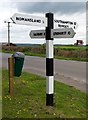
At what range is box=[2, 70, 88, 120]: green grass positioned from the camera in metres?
6.89

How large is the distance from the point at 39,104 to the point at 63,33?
163 cm

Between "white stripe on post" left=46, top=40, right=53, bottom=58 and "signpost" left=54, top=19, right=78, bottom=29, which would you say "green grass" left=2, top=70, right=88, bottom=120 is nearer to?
"white stripe on post" left=46, top=40, right=53, bottom=58

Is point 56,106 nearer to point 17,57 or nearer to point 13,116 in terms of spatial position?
point 13,116

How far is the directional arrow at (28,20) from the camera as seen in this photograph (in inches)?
285

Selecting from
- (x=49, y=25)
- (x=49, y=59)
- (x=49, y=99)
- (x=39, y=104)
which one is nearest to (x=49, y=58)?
(x=49, y=59)

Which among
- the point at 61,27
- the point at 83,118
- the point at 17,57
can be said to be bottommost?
the point at 83,118

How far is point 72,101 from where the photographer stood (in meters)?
8.29

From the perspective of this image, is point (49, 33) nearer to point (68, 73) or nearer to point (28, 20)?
point (28, 20)

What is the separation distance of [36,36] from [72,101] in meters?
1.75

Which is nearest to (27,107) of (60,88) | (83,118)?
(83,118)

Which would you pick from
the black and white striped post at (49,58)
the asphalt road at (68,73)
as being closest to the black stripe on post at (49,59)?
the black and white striped post at (49,58)

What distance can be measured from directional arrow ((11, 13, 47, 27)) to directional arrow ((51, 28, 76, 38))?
259 millimetres

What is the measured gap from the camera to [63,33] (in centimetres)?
738

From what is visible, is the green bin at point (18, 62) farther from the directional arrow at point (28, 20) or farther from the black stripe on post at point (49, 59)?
the directional arrow at point (28, 20)
